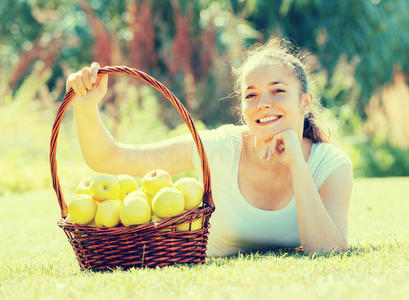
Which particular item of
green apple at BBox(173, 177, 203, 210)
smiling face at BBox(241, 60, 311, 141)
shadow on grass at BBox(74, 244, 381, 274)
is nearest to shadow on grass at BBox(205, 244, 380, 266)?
shadow on grass at BBox(74, 244, 381, 274)

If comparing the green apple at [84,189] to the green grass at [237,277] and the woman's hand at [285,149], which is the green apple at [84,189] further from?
the woman's hand at [285,149]

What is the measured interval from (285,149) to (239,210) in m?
0.46

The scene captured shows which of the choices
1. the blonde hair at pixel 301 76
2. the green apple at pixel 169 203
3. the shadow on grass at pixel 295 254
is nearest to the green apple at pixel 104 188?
the green apple at pixel 169 203

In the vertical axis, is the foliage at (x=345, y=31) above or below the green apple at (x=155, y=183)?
above

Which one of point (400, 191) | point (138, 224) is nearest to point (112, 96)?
point (400, 191)

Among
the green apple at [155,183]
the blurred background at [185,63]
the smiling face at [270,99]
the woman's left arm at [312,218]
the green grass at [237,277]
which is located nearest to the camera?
the green grass at [237,277]

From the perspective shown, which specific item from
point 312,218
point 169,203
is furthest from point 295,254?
point 169,203

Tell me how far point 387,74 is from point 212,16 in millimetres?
4874

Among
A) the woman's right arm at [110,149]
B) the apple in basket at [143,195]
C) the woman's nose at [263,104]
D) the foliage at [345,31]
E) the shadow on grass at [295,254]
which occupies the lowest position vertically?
the shadow on grass at [295,254]

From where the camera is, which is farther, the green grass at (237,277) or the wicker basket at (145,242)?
the wicker basket at (145,242)

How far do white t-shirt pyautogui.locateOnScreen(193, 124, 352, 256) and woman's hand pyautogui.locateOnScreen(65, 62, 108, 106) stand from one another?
2.17 ft

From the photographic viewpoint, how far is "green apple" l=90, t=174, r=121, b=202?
259 cm

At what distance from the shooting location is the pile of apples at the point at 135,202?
247cm

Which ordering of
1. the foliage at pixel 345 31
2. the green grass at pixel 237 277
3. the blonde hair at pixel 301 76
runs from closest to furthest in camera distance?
the green grass at pixel 237 277 → the blonde hair at pixel 301 76 → the foliage at pixel 345 31
